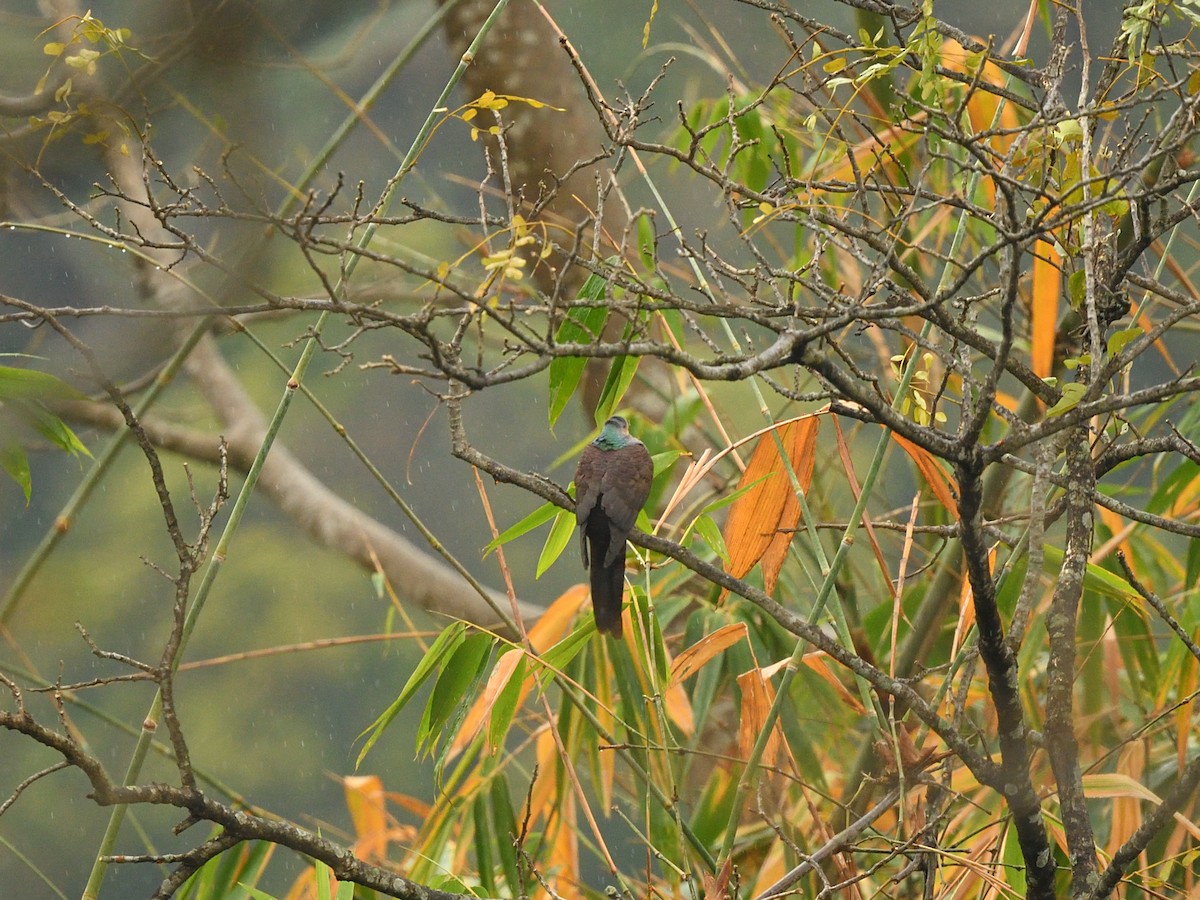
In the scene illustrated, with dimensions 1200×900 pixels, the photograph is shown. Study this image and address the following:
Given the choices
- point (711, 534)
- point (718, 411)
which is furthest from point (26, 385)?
point (718, 411)

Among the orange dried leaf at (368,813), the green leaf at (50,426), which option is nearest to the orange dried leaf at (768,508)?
the green leaf at (50,426)

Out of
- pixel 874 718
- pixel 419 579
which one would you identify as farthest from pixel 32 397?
pixel 419 579

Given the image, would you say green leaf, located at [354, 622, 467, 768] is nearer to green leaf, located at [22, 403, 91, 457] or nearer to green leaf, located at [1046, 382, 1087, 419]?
green leaf, located at [22, 403, 91, 457]

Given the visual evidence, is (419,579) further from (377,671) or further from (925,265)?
(377,671)

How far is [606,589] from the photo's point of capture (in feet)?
4.82

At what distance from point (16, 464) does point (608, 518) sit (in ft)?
2.26

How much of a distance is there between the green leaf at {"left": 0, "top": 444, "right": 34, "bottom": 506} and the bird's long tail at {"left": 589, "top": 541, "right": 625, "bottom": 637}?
2.18 feet

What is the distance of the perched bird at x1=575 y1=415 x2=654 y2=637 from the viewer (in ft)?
4.69

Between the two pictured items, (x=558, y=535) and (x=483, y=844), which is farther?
(x=483, y=844)

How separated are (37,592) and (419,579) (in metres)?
2.20

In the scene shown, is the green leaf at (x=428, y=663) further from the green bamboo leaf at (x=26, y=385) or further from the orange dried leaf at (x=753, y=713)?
the green bamboo leaf at (x=26, y=385)

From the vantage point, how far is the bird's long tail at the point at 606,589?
1452 mm

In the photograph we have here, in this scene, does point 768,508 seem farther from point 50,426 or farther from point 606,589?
point 50,426

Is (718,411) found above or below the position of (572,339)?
above
